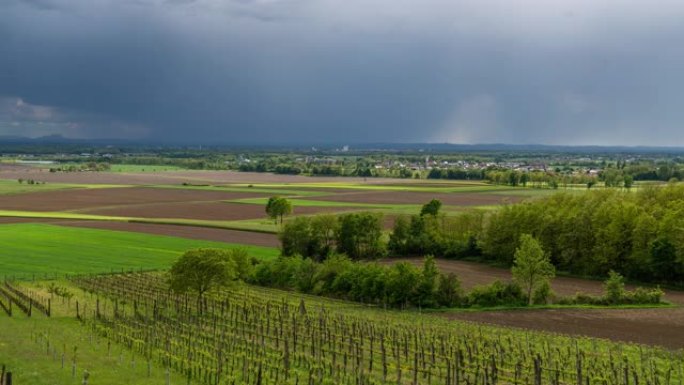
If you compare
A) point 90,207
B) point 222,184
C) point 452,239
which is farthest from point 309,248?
point 222,184

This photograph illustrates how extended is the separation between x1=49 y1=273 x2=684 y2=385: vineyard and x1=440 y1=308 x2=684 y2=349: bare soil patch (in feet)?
11.2

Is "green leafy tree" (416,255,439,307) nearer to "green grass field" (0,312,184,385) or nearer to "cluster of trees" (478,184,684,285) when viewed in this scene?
"cluster of trees" (478,184,684,285)

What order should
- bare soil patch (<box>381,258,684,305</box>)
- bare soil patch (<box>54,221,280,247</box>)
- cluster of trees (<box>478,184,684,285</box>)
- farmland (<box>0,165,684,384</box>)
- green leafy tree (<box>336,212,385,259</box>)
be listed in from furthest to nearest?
bare soil patch (<box>54,221,280,247</box>), green leafy tree (<box>336,212,385,259</box>), cluster of trees (<box>478,184,684,285</box>), bare soil patch (<box>381,258,684,305</box>), farmland (<box>0,165,684,384</box>)

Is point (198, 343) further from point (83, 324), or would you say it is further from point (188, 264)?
point (188, 264)

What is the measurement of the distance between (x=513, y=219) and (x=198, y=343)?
50223 mm

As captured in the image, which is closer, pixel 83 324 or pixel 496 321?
pixel 83 324

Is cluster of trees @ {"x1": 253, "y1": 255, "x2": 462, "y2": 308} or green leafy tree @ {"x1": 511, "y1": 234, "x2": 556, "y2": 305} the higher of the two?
green leafy tree @ {"x1": 511, "y1": 234, "x2": 556, "y2": 305}

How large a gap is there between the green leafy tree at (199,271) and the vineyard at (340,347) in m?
1.54

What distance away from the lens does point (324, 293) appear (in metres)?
61.3

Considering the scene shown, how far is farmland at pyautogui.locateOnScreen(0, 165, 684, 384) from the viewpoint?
32375 mm

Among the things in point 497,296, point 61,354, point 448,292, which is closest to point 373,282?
point 448,292

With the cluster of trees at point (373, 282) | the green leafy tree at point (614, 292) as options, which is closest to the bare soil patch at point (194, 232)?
the cluster of trees at point (373, 282)

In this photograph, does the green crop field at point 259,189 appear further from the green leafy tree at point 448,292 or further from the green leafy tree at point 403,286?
the green leafy tree at point 448,292

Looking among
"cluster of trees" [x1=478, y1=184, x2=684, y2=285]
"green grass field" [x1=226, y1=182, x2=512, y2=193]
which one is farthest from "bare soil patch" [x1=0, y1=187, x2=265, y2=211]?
"cluster of trees" [x1=478, y1=184, x2=684, y2=285]
